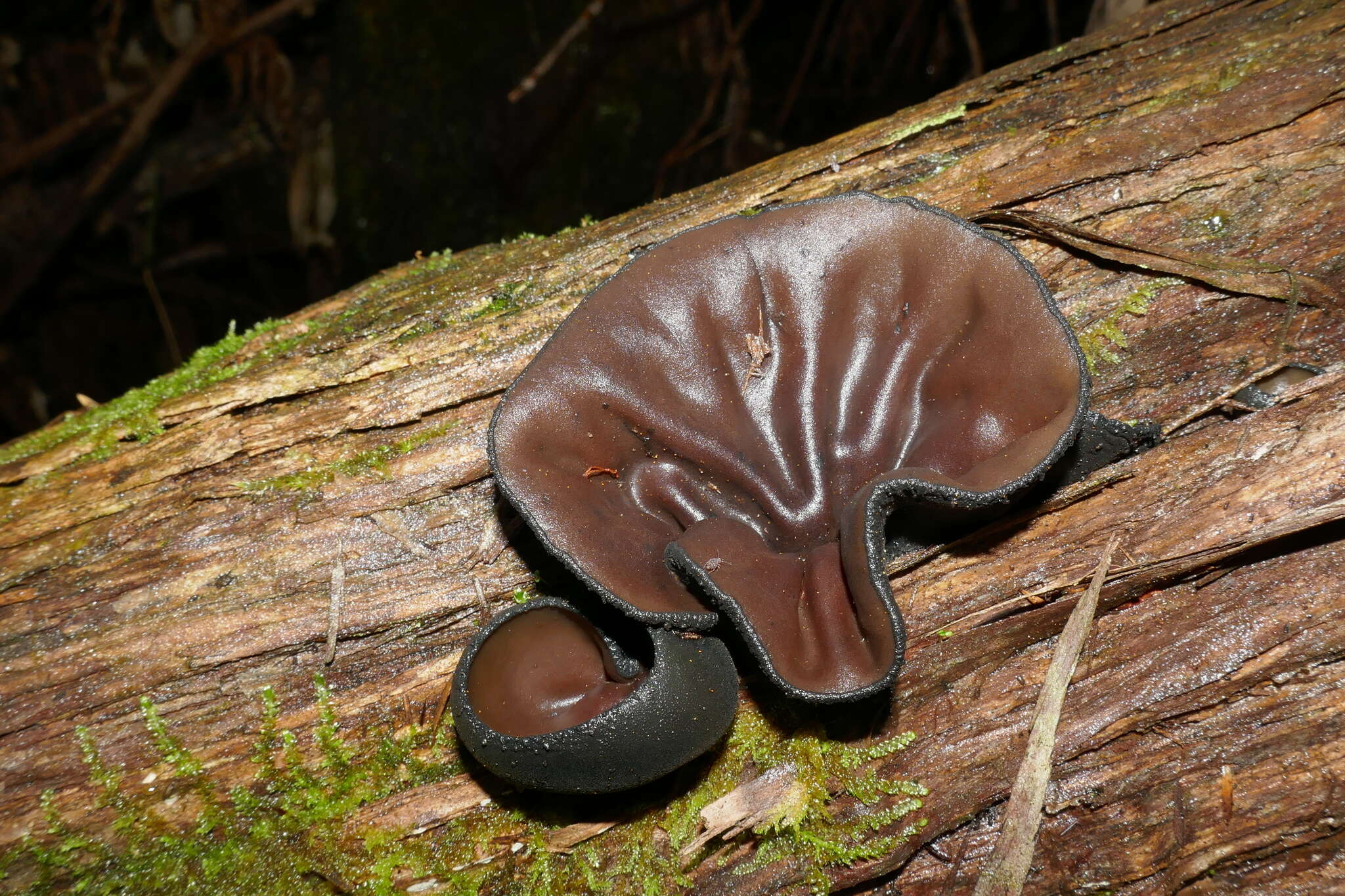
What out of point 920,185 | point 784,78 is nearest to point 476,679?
point 920,185

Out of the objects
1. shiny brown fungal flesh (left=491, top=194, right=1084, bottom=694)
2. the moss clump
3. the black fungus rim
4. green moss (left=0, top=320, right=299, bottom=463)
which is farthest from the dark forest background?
the black fungus rim

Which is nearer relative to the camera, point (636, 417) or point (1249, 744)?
point (1249, 744)

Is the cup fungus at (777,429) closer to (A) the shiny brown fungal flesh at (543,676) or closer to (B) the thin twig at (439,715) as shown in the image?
(A) the shiny brown fungal flesh at (543,676)

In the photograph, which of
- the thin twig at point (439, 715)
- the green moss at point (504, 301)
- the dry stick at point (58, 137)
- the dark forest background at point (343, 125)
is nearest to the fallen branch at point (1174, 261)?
the green moss at point (504, 301)

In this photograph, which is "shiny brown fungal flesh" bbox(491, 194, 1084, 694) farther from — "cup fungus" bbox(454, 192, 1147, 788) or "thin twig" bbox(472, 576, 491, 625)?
"thin twig" bbox(472, 576, 491, 625)

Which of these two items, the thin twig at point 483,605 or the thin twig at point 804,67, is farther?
the thin twig at point 804,67

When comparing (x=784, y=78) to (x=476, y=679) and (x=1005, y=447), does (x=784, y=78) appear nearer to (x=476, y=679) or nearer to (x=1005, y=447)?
(x=1005, y=447)
